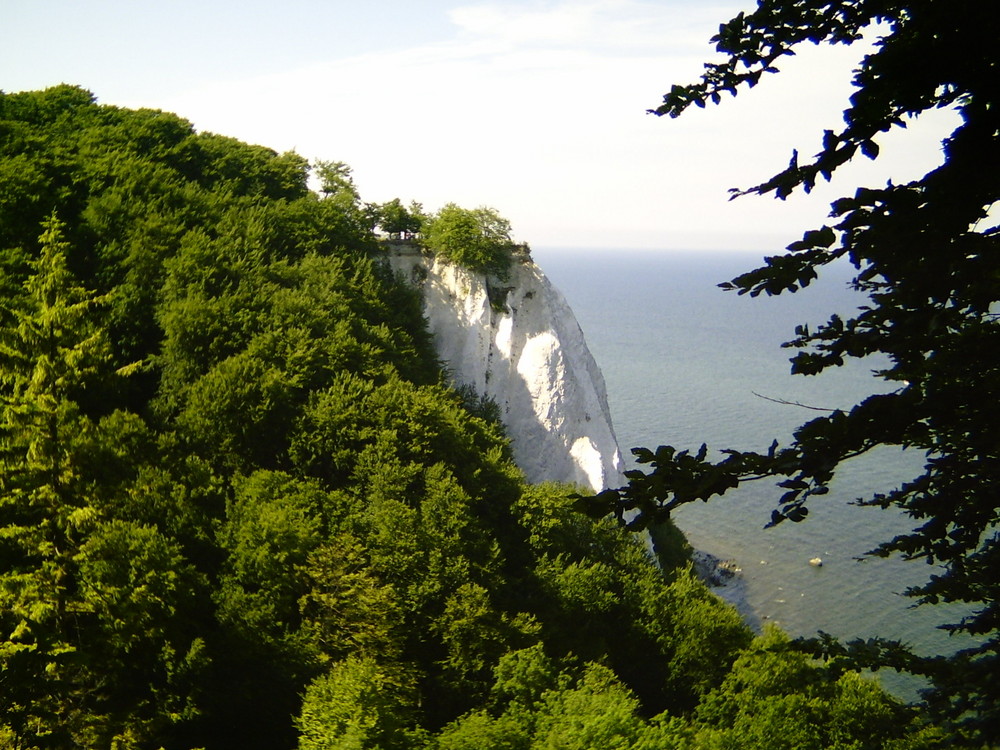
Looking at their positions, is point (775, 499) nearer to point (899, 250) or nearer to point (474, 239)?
point (474, 239)

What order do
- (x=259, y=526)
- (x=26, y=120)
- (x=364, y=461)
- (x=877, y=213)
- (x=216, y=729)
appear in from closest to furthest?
(x=877, y=213) < (x=216, y=729) < (x=259, y=526) < (x=364, y=461) < (x=26, y=120)

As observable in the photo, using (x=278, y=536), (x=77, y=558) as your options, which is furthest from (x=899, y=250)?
(x=278, y=536)

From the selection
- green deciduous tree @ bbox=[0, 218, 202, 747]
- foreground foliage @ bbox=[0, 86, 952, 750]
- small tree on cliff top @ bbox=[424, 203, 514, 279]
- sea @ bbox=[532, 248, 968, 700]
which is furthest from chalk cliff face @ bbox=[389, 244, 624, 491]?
green deciduous tree @ bbox=[0, 218, 202, 747]

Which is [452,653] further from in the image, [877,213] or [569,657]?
[877,213]

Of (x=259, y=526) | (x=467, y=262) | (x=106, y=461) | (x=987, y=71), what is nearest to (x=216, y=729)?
(x=259, y=526)

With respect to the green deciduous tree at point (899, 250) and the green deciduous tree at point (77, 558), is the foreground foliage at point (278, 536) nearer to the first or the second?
the green deciduous tree at point (77, 558)

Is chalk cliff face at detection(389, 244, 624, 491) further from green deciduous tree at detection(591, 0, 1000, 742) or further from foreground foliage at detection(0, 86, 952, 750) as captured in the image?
green deciduous tree at detection(591, 0, 1000, 742)

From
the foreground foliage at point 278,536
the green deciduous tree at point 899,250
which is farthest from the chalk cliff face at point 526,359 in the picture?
the green deciduous tree at point 899,250
